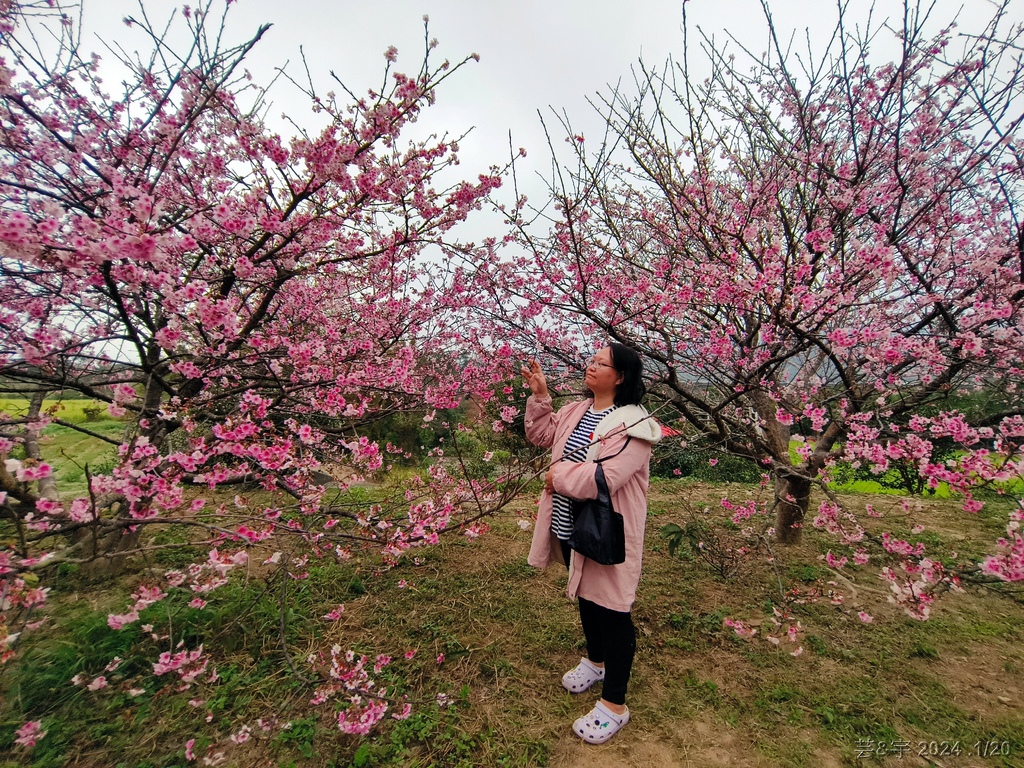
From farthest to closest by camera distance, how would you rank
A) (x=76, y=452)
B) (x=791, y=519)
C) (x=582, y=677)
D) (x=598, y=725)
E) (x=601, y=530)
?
(x=76, y=452)
(x=791, y=519)
(x=582, y=677)
(x=598, y=725)
(x=601, y=530)

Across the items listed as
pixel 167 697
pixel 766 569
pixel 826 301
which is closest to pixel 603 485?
pixel 826 301

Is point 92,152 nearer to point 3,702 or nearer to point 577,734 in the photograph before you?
point 3,702

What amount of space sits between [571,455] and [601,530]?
361 millimetres

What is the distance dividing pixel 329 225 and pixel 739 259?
107 inches

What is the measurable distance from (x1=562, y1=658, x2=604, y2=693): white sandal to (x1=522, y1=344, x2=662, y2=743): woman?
0.20m

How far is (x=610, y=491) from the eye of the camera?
1.86 m

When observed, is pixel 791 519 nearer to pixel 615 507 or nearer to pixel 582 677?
pixel 582 677

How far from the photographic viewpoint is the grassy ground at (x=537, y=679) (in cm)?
206

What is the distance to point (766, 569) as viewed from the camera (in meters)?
3.76

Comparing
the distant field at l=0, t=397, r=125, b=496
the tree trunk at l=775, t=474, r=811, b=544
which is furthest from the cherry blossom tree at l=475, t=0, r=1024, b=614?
the distant field at l=0, t=397, r=125, b=496

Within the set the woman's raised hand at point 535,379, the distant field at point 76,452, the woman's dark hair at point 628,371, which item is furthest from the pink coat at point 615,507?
the distant field at point 76,452

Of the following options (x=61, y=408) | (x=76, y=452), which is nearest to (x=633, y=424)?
(x=61, y=408)

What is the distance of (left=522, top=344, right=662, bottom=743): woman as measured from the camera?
6.19ft

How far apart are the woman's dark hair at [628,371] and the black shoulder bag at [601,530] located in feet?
0.85
